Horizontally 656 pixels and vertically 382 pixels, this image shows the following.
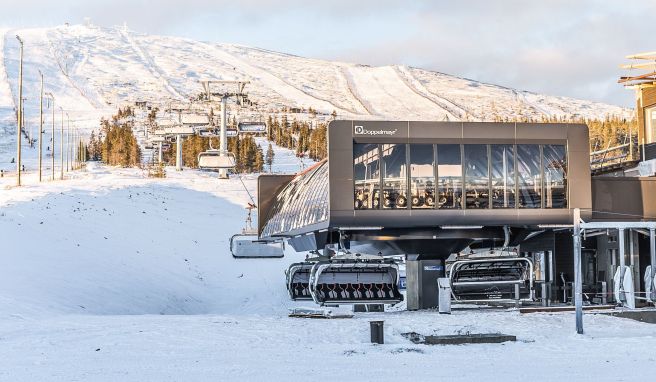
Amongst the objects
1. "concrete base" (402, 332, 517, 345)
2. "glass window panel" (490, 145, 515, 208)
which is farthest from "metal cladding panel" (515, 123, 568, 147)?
"concrete base" (402, 332, 517, 345)

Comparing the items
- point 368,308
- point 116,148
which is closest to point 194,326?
point 368,308

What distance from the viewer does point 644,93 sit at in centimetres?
3738

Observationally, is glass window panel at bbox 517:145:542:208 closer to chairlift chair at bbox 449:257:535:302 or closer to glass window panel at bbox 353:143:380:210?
chairlift chair at bbox 449:257:535:302

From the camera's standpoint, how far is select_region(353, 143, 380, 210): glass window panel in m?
31.3

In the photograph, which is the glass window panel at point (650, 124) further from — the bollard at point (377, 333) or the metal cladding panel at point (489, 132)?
the bollard at point (377, 333)

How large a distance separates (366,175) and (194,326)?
32.0ft

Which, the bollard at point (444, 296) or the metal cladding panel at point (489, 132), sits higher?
the metal cladding panel at point (489, 132)

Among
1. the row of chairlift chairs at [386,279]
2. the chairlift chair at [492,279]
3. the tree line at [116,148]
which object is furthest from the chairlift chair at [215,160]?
the tree line at [116,148]

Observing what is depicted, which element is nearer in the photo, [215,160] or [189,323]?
[189,323]

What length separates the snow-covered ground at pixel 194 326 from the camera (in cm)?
1691

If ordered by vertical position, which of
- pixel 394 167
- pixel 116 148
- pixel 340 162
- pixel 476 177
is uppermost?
pixel 116 148

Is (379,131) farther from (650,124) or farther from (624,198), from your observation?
(650,124)

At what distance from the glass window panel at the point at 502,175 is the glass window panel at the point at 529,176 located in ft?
0.93

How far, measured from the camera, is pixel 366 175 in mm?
31453
